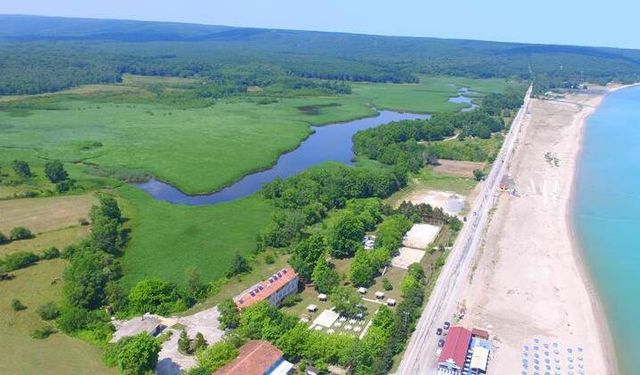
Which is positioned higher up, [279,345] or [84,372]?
[279,345]

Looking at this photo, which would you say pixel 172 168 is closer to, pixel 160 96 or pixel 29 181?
pixel 29 181

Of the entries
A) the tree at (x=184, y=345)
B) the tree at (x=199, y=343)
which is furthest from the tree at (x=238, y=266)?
the tree at (x=184, y=345)

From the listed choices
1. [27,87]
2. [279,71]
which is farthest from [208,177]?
[279,71]

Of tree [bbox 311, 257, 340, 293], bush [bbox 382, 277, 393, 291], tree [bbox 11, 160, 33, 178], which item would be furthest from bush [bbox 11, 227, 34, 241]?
bush [bbox 382, 277, 393, 291]

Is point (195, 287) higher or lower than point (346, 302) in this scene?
lower

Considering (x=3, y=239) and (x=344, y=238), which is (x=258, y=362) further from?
(x=3, y=239)

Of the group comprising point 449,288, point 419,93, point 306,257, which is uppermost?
point 419,93

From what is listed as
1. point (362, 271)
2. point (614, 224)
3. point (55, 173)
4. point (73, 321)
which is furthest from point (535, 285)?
point (55, 173)
